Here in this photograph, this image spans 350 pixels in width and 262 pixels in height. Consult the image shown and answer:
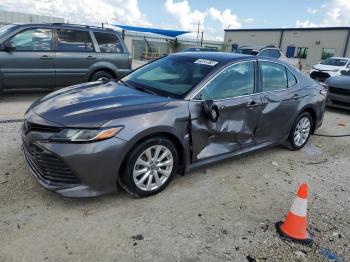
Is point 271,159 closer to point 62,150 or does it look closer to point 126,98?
point 126,98

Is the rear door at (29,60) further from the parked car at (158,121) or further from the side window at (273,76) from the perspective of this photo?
the side window at (273,76)

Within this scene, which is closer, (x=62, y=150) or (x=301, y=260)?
(x=301, y=260)

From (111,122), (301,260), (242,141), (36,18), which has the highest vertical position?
(36,18)

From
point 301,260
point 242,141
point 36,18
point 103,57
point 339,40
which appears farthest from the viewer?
point 339,40

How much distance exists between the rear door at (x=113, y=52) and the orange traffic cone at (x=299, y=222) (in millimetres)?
6313

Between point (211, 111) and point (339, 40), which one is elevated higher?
point (339, 40)

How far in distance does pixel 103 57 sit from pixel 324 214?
6.38 m

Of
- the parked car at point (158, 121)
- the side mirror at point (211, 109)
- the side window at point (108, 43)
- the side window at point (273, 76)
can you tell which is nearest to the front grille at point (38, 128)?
the parked car at point (158, 121)

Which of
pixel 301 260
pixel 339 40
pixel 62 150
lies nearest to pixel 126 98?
pixel 62 150

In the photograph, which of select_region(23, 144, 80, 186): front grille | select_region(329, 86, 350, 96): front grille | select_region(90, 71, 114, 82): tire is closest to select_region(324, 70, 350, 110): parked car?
select_region(329, 86, 350, 96): front grille

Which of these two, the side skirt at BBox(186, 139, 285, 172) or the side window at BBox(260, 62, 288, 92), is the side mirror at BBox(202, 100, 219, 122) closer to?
the side skirt at BBox(186, 139, 285, 172)

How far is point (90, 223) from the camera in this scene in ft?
9.87

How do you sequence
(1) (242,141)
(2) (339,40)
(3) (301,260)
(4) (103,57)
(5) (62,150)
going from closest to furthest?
(3) (301,260)
(5) (62,150)
(1) (242,141)
(4) (103,57)
(2) (339,40)

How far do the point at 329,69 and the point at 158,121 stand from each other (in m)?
14.6
